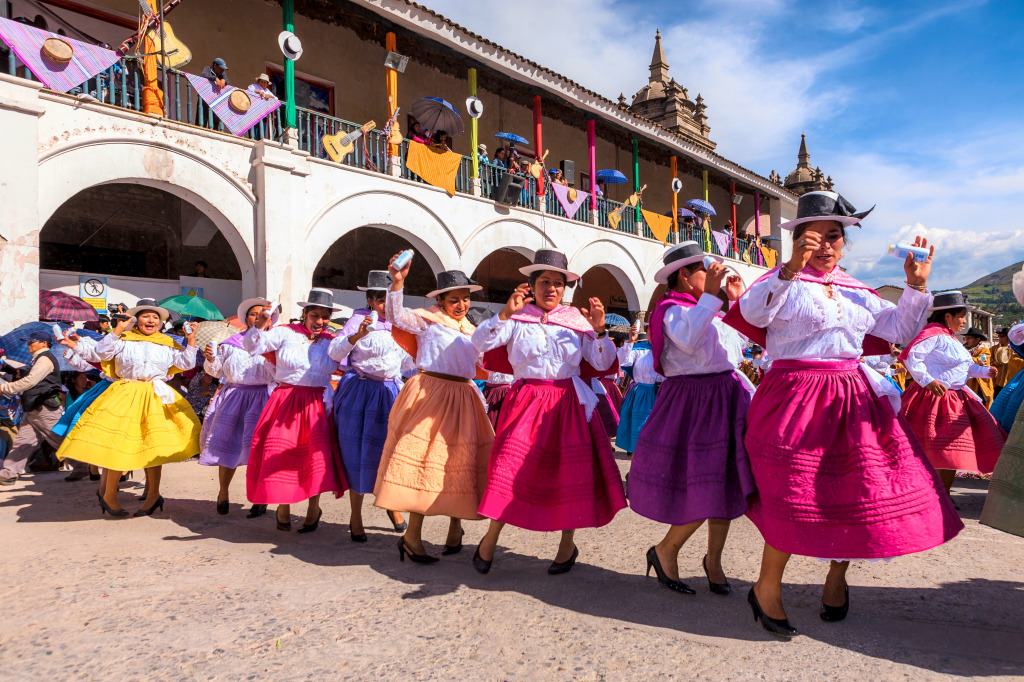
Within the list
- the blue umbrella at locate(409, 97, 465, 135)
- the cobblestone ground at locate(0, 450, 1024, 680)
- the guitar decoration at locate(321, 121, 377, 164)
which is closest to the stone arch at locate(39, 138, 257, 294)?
the guitar decoration at locate(321, 121, 377, 164)

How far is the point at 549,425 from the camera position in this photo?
12.1ft

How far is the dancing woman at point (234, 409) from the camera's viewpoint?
545cm

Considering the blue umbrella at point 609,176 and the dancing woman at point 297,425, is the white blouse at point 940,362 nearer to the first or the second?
the dancing woman at point 297,425

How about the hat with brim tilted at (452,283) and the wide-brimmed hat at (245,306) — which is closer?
the hat with brim tilted at (452,283)

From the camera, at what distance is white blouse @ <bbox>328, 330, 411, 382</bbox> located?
462cm

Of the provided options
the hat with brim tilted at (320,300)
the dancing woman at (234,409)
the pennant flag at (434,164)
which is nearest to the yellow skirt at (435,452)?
the hat with brim tilted at (320,300)

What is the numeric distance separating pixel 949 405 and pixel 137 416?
21.3 ft

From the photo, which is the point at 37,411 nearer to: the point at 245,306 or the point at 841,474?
the point at 245,306

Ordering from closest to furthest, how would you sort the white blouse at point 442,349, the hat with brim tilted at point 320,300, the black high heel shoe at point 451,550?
1. the white blouse at point 442,349
2. the black high heel shoe at point 451,550
3. the hat with brim tilted at point 320,300

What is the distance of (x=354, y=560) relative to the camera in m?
4.06

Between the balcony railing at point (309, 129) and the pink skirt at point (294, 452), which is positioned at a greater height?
the balcony railing at point (309, 129)

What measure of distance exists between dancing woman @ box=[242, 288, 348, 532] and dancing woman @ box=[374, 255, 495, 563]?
82 cm

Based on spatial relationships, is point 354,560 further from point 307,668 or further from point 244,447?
point 244,447

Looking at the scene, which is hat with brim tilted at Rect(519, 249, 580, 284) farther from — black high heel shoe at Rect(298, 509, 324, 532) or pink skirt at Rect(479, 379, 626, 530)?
black high heel shoe at Rect(298, 509, 324, 532)
